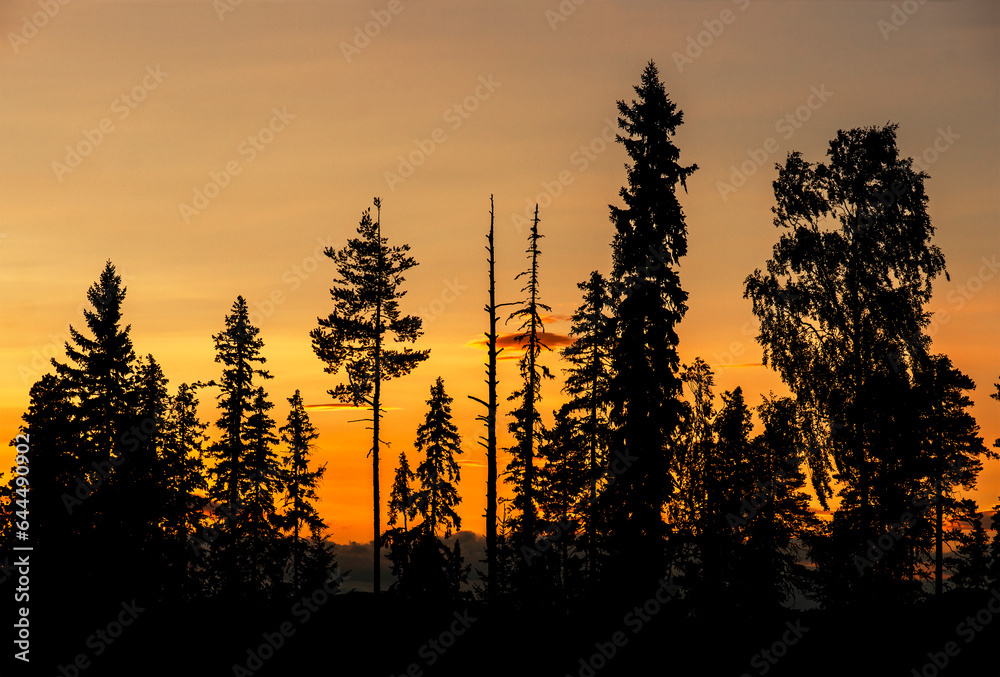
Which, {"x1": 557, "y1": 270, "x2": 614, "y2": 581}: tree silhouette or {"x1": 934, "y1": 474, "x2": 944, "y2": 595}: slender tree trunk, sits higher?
{"x1": 557, "y1": 270, "x2": 614, "y2": 581}: tree silhouette

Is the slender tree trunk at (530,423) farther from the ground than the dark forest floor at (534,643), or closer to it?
farther from the ground

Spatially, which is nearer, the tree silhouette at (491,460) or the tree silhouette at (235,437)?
the tree silhouette at (491,460)

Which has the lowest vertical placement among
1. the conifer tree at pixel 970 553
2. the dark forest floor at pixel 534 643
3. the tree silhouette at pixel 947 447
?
the dark forest floor at pixel 534 643

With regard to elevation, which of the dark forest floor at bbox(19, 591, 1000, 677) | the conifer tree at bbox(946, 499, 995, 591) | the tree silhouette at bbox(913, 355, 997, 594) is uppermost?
the tree silhouette at bbox(913, 355, 997, 594)

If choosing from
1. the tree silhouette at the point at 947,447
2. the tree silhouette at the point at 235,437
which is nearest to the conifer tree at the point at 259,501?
the tree silhouette at the point at 235,437

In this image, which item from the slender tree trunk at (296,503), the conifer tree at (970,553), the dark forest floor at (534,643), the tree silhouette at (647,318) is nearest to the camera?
the dark forest floor at (534,643)

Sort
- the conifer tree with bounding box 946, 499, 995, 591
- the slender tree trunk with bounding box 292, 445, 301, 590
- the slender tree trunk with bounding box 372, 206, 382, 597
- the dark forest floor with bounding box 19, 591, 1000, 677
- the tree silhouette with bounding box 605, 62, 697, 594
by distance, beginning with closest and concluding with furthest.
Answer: the dark forest floor with bounding box 19, 591, 1000, 677
the tree silhouette with bounding box 605, 62, 697, 594
the slender tree trunk with bounding box 372, 206, 382, 597
the conifer tree with bounding box 946, 499, 995, 591
the slender tree trunk with bounding box 292, 445, 301, 590

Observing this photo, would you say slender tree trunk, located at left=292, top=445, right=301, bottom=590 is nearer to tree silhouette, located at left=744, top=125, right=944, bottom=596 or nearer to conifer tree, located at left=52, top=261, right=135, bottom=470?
conifer tree, located at left=52, top=261, right=135, bottom=470

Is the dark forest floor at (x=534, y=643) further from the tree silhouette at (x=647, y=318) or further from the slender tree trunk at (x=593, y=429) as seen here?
the slender tree trunk at (x=593, y=429)

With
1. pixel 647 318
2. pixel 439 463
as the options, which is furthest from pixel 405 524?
pixel 647 318

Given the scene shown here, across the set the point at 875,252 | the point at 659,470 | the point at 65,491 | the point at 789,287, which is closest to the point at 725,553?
the point at 659,470

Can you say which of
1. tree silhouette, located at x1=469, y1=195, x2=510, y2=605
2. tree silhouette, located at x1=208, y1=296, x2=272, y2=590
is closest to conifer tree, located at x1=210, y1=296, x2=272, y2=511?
tree silhouette, located at x1=208, y1=296, x2=272, y2=590

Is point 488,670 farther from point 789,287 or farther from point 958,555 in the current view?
point 958,555

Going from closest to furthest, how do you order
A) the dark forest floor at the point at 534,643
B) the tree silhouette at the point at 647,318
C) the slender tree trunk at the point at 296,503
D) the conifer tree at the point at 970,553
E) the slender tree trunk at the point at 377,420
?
the dark forest floor at the point at 534,643
the tree silhouette at the point at 647,318
the slender tree trunk at the point at 377,420
the conifer tree at the point at 970,553
the slender tree trunk at the point at 296,503
